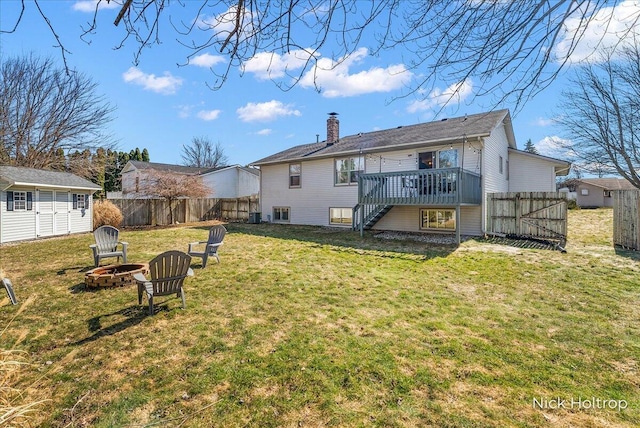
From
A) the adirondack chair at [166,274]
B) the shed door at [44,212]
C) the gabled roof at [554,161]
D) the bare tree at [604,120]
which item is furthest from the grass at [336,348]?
the bare tree at [604,120]

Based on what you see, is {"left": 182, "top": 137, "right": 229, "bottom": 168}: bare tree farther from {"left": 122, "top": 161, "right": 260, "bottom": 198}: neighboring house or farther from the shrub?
the shrub

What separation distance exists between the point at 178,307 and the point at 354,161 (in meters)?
12.1

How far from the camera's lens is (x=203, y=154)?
42.9 m

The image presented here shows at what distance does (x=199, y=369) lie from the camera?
3182mm

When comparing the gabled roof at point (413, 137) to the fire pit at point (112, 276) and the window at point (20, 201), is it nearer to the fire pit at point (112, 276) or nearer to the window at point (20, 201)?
the fire pit at point (112, 276)

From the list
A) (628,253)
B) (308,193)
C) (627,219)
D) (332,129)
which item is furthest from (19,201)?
(627,219)

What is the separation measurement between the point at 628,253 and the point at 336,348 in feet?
33.2

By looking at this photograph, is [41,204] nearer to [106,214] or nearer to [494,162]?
[106,214]

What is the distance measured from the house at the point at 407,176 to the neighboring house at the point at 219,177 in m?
11.5

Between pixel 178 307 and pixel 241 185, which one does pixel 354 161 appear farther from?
pixel 241 185

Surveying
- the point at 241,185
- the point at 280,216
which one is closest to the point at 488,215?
the point at 280,216

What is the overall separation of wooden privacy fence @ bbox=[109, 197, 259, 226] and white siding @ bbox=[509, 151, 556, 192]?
50.5 ft

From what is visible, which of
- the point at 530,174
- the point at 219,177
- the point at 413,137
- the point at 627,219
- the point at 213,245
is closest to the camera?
the point at 213,245

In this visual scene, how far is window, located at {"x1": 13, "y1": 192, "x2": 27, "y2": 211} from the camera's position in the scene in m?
11.7
